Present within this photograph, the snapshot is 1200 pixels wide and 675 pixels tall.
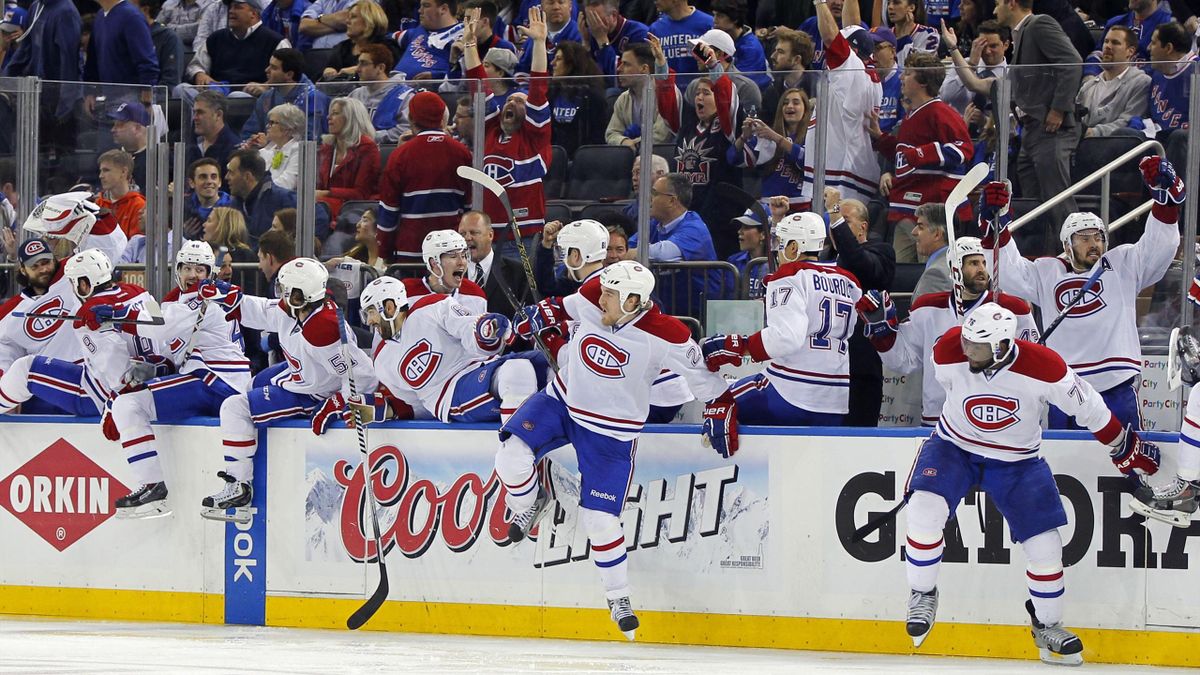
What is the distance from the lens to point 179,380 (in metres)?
8.44

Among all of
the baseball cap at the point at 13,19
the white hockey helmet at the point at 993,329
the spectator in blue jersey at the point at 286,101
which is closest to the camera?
the white hockey helmet at the point at 993,329

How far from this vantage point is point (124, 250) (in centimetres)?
914

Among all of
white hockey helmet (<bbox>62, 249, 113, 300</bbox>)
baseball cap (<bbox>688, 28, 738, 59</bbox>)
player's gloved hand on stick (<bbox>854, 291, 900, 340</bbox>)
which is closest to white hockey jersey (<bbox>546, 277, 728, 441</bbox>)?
player's gloved hand on stick (<bbox>854, 291, 900, 340</bbox>)

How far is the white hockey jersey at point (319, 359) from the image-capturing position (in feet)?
26.6

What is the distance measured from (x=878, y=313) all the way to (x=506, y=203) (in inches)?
66.6

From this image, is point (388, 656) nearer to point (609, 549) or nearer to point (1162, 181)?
point (609, 549)

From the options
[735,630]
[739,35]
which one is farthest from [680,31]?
[735,630]

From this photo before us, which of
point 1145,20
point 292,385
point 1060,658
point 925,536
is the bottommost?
point 1060,658

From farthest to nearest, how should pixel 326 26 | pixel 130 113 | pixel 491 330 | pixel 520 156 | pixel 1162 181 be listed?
pixel 326 26
pixel 130 113
pixel 520 156
pixel 491 330
pixel 1162 181

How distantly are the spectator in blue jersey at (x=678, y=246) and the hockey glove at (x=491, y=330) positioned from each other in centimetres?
59

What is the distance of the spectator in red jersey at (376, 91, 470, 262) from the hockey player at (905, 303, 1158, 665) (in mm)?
2529

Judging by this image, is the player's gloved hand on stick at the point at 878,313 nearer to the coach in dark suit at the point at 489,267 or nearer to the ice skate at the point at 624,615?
the ice skate at the point at 624,615

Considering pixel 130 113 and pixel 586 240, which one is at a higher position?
pixel 130 113

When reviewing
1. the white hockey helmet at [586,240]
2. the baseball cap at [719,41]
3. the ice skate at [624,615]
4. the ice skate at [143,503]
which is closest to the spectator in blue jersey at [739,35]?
the baseball cap at [719,41]
